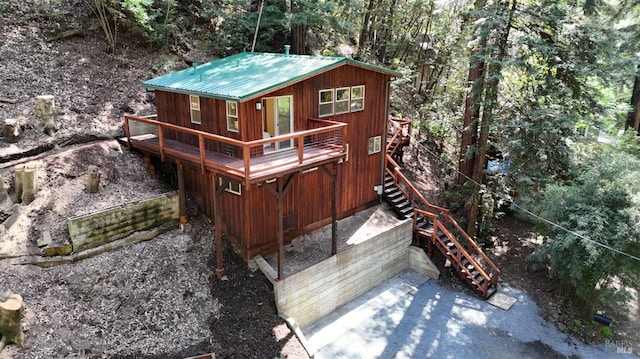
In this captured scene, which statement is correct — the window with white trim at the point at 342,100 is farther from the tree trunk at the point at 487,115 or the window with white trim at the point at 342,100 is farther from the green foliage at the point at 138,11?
the green foliage at the point at 138,11

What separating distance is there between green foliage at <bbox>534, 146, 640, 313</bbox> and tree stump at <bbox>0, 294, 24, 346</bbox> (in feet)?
42.4

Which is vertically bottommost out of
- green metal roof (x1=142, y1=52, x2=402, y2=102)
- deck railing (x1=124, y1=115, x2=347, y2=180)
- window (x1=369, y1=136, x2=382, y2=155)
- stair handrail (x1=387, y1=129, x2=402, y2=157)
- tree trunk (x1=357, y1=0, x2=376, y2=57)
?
stair handrail (x1=387, y1=129, x2=402, y2=157)

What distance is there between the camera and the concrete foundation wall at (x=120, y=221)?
9.91 metres

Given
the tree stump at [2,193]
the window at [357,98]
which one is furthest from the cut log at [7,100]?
the window at [357,98]

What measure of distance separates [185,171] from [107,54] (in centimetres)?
762

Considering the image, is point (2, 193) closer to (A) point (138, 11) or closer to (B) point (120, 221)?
(B) point (120, 221)

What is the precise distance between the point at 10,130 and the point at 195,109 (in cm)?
519

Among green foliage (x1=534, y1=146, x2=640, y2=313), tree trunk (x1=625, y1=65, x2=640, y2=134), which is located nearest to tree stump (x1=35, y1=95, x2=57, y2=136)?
green foliage (x1=534, y1=146, x2=640, y2=313)

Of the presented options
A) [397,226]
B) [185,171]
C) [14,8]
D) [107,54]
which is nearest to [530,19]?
[397,226]

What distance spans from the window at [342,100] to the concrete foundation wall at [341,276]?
416 centimetres

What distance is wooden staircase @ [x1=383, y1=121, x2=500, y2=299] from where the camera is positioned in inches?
514

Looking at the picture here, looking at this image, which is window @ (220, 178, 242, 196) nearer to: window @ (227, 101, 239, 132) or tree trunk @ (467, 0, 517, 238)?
window @ (227, 101, 239, 132)

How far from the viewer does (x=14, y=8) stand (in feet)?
53.0

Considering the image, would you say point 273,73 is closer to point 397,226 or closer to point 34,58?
point 397,226
